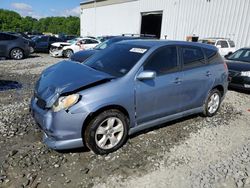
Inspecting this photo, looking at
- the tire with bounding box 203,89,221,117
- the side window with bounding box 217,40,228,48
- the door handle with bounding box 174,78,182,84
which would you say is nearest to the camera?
the door handle with bounding box 174,78,182,84

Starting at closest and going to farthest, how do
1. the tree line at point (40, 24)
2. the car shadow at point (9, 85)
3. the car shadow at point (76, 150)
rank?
the car shadow at point (76, 150) → the car shadow at point (9, 85) → the tree line at point (40, 24)

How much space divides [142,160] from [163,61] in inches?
66.7

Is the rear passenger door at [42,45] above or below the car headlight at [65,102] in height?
below

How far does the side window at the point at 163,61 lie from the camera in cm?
411

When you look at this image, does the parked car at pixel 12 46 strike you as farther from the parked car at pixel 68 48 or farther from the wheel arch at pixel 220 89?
the wheel arch at pixel 220 89

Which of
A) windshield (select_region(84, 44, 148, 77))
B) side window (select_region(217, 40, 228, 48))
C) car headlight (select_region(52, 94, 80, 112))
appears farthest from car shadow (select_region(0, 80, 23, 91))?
side window (select_region(217, 40, 228, 48))

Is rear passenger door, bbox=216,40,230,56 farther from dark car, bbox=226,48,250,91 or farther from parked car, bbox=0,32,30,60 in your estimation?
parked car, bbox=0,32,30,60

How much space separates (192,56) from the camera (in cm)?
484

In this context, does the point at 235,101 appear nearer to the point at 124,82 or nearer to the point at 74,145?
the point at 124,82

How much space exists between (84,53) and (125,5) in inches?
902

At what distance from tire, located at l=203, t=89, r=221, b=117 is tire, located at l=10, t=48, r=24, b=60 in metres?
12.5

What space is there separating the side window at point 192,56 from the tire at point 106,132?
1.71m

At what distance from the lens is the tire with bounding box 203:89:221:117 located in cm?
534

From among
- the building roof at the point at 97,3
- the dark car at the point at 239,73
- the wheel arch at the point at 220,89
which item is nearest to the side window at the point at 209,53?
the wheel arch at the point at 220,89
